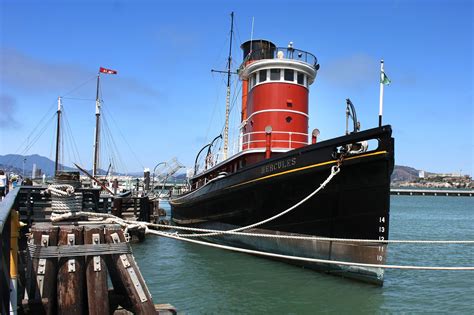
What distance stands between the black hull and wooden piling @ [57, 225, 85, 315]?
719 cm

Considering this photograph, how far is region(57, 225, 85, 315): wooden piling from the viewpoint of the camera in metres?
4.46

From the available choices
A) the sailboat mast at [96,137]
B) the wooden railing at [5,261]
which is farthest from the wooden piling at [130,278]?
the sailboat mast at [96,137]

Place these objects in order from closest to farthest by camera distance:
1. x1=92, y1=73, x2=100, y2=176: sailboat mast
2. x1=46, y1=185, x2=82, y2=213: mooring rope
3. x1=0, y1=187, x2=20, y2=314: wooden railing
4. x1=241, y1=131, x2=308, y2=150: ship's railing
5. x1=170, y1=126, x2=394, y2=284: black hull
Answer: x1=0, y1=187, x2=20, y2=314: wooden railing < x1=46, y1=185, x2=82, y2=213: mooring rope < x1=170, y1=126, x2=394, y2=284: black hull < x1=241, y1=131, x2=308, y2=150: ship's railing < x1=92, y1=73, x2=100, y2=176: sailboat mast

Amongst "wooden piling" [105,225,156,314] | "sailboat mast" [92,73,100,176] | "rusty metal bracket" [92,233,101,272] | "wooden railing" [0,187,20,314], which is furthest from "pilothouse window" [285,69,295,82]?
"sailboat mast" [92,73,100,176]

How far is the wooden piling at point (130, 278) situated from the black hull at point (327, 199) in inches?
265

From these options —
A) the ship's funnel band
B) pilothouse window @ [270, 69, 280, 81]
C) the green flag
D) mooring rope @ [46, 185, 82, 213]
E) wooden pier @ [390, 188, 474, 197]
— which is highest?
the ship's funnel band

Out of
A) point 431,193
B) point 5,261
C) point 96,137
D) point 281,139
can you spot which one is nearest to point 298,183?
point 281,139

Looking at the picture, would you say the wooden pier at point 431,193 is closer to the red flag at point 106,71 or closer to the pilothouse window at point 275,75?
the red flag at point 106,71

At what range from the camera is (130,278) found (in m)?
4.73

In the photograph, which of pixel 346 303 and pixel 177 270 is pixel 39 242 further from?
pixel 177 270

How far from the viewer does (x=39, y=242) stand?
456cm

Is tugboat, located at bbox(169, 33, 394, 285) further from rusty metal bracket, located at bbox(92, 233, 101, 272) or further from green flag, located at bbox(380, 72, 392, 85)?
rusty metal bracket, located at bbox(92, 233, 101, 272)

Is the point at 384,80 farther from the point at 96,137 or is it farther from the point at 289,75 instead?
the point at 96,137

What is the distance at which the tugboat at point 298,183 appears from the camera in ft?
33.3
